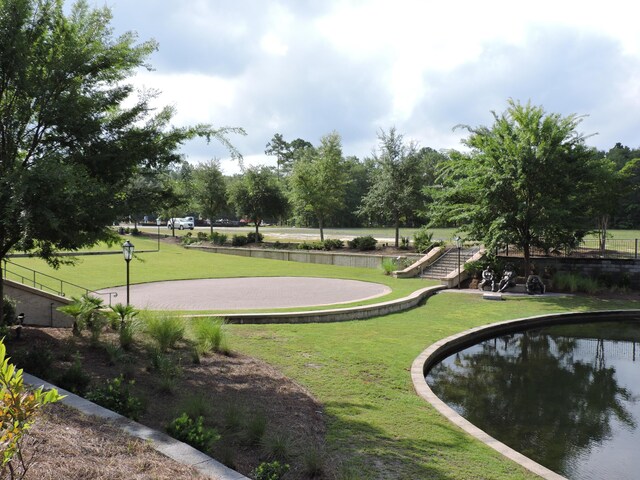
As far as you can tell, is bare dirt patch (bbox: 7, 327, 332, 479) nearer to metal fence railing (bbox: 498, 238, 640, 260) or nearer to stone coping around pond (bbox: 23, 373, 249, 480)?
stone coping around pond (bbox: 23, 373, 249, 480)

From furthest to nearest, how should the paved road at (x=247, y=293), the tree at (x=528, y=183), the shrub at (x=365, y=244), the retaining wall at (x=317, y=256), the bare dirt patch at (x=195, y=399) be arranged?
the shrub at (x=365, y=244), the retaining wall at (x=317, y=256), the tree at (x=528, y=183), the paved road at (x=247, y=293), the bare dirt patch at (x=195, y=399)

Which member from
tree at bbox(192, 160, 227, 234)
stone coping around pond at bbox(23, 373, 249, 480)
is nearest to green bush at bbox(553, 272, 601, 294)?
stone coping around pond at bbox(23, 373, 249, 480)

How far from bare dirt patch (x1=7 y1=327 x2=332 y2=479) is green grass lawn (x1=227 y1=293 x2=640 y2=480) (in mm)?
489

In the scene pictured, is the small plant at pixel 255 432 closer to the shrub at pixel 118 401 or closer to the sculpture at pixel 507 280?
the shrub at pixel 118 401

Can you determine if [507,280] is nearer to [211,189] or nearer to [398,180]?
[398,180]

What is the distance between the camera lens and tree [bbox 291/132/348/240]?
131ft

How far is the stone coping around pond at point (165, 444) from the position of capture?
13.8 ft

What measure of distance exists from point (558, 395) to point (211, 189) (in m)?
43.9

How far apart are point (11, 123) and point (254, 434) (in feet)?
22.3

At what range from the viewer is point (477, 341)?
14.3 meters

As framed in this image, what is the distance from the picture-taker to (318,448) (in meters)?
6.02

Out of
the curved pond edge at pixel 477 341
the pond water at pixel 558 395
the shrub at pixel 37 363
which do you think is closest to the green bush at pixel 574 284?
the curved pond edge at pixel 477 341

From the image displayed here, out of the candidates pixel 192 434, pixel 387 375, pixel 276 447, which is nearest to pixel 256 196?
pixel 387 375

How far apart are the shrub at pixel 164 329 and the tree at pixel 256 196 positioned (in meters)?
34.4
